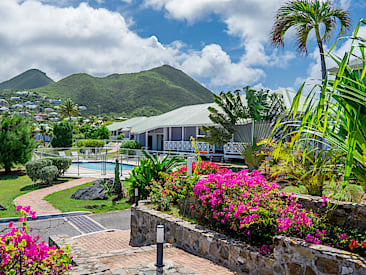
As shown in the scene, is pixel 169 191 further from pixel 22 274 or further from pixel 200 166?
pixel 22 274

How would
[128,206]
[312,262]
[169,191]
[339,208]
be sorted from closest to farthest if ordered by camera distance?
1. [312,262]
2. [339,208]
3. [169,191]
4. [128,206]

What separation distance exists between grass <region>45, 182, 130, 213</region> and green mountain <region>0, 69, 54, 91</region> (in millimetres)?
180514

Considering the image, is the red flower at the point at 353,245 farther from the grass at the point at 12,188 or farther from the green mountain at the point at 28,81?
the green mountain at the point at 28,81

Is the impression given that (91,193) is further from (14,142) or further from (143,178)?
(14,142)

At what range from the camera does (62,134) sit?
34750 mm

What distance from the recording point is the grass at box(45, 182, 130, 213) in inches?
456

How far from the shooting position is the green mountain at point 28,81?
175m

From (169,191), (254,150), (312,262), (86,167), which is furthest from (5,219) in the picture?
(86,167)

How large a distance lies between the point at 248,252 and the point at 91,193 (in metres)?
9.89

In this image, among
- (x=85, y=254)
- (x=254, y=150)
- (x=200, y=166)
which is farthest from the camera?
(x=254, y=150)

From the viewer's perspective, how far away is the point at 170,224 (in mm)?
6938

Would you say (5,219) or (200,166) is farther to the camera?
(200,166)

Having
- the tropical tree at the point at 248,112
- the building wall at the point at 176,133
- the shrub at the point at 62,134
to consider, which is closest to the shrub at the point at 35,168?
the tropical tree at the point at 248,112

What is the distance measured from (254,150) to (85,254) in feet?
35.7
